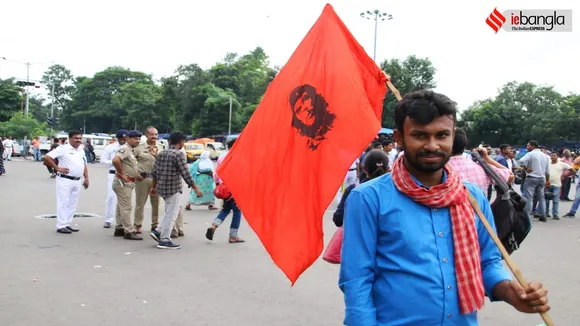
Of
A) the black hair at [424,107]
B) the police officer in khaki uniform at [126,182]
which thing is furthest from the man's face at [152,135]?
the black hair at [424,107]

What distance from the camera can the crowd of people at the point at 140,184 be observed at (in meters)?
8.64

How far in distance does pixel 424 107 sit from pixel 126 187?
26.0 feet

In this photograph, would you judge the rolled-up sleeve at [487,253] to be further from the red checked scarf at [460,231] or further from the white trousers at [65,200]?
the white trousers at [65,200]

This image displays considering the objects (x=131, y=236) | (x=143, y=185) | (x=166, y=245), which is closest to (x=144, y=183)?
(x=143, y=185)

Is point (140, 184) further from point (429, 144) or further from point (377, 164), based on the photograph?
point (429, 144)

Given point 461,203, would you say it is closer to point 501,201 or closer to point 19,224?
point 501,201

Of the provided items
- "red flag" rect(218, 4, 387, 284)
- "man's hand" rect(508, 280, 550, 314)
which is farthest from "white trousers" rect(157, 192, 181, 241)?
"man's hand" rect(508, 280, 550, 314)

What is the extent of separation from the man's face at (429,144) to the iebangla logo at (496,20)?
692 inches

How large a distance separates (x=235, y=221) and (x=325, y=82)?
18.5ft

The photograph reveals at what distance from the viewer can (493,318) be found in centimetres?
529

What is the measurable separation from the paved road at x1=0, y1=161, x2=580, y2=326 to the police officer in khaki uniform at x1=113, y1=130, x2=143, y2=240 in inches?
9.4

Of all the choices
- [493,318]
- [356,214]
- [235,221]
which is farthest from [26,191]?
[356,214]

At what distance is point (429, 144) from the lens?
7.28 feet

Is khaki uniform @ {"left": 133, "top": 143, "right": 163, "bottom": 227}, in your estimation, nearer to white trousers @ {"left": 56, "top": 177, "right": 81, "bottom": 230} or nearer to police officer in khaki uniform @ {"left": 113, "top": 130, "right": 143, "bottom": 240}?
police officer in khaki uniform @ {"left": 113, "top": 130, "right": 143, "bottom": 240}
